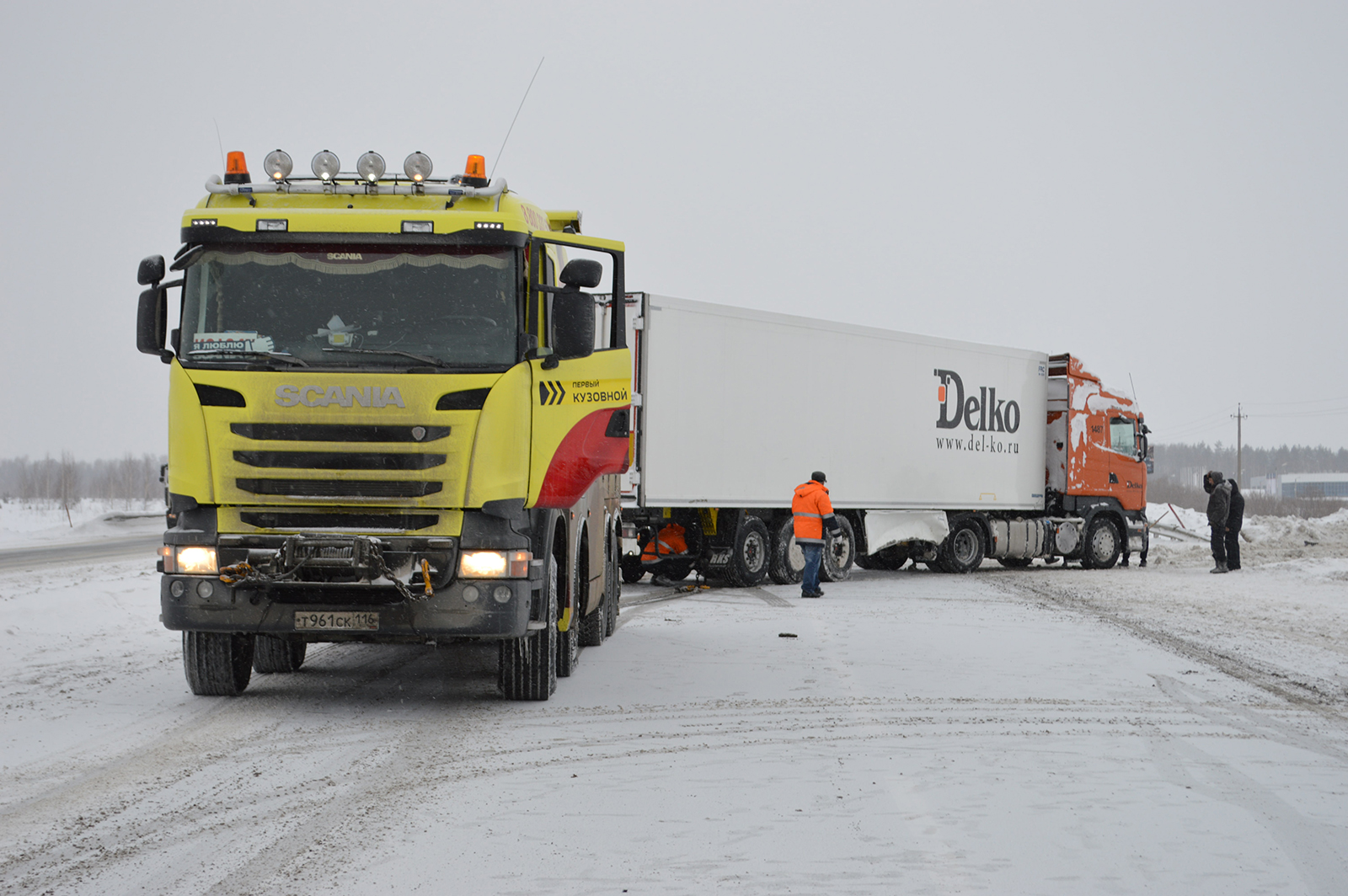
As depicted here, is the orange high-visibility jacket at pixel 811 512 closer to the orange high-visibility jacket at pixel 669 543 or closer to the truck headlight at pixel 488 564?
the orange high-visibility jacket at pixel 669 543

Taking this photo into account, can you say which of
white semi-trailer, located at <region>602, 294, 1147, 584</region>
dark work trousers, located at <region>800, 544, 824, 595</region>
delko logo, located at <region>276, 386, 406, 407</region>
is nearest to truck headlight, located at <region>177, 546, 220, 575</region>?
delko logo, located at <region>276, 386, 406, 407</region>

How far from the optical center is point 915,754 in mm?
6762

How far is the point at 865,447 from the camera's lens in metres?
19.5

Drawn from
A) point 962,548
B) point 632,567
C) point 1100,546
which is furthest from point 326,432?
point 1100,546

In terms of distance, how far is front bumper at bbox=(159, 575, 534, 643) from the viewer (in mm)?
7473

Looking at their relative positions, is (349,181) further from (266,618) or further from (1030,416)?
(1030,416)

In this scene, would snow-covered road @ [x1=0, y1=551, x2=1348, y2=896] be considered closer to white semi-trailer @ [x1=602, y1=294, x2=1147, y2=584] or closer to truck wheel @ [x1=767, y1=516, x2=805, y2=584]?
white semi-trailer @ [x1=602, y1=294, x2=1147, y2=584]

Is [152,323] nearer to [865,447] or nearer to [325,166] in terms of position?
[325,166]

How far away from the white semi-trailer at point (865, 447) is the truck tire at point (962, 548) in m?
0.03

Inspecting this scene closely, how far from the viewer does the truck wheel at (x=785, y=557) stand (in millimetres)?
18719

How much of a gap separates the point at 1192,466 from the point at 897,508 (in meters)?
176

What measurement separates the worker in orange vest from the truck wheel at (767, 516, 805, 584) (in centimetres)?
162

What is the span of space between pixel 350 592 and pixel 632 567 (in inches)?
431

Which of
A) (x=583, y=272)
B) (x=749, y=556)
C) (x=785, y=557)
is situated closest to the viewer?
(x=583, y=272)
